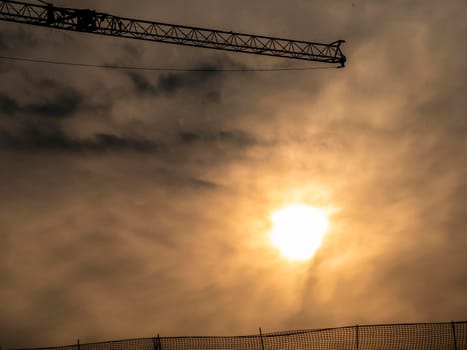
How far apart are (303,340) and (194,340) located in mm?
5221

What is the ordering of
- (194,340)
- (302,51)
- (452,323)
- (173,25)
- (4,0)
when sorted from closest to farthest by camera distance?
(452,323) < (194,340) < (4,0) < (173,25) < (302,51)

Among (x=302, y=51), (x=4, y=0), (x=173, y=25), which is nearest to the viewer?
(x=4, y=0)

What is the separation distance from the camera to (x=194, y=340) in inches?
1209

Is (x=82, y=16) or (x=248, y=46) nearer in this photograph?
(x=82, y=16)

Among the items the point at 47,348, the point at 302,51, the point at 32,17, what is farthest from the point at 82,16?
the point at 47,348

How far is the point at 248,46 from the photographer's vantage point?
247 ft

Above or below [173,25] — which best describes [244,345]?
below

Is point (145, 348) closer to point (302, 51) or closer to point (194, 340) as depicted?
point (194, 340)

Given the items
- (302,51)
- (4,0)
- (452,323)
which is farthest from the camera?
(302,51)

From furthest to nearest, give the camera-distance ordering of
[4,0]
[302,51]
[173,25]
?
[302,51], [173,25], [4,0]

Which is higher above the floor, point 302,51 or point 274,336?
point 302,51

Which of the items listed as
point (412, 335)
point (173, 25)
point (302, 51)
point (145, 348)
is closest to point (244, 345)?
point (145, 348)

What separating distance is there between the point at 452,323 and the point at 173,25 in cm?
5182

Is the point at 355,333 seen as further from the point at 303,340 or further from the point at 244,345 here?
the point at 244,345
